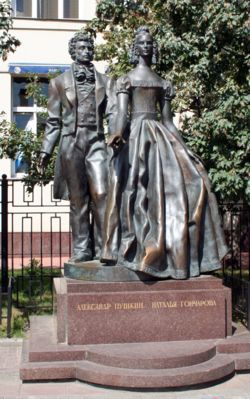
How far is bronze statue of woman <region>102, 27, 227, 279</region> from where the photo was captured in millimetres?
6078

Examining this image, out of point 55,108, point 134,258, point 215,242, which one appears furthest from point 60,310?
point 55,108

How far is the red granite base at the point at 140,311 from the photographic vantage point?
585 centimetres

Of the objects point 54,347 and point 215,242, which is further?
point 215,242

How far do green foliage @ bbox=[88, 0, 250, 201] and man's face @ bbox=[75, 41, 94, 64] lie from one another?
1823mm

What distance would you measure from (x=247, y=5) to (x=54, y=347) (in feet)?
15.7

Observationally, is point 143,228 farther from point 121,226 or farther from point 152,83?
point 152,83

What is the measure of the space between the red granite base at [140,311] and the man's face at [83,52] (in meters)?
2.32

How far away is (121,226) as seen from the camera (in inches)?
246

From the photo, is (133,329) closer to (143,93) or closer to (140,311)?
(140,311)

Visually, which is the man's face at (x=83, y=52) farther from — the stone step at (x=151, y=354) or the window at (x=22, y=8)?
the window at (x=22, y=8)

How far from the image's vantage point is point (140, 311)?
592 centimetres

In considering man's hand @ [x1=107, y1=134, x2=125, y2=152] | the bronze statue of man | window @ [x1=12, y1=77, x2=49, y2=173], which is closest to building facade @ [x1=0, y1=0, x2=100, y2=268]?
window @ [x1=12, y1=77, x2=49, y2=173]

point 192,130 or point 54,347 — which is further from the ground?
point 192,130

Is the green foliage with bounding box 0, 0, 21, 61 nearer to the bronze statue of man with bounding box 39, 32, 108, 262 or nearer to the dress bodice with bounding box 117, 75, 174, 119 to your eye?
the bronze statue of man with bounding box 39, 32, 108, 262
